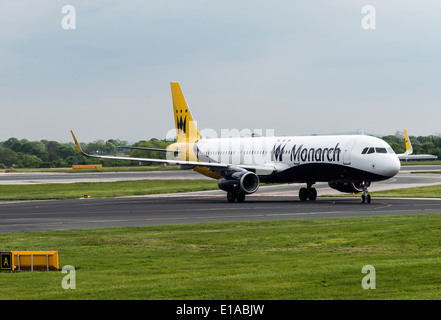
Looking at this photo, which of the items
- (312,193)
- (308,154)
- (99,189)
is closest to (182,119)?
(99,189)

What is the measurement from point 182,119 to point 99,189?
575 inches

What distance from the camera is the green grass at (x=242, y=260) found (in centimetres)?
1705

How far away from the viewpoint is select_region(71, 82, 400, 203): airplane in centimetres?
4922

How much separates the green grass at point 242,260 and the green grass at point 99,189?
33.4 meters

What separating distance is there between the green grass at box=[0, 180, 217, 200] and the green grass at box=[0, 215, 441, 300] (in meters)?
33.4

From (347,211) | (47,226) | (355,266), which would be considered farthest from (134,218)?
(355,266)

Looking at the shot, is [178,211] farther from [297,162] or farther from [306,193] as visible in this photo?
[306,193]

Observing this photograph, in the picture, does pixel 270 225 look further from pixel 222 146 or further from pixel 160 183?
pixel 160 183

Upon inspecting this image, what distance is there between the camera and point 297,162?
2092 inches

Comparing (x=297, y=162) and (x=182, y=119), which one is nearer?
(x=297, y=162)

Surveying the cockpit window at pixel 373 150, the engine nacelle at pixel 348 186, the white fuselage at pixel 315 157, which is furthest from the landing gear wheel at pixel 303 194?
the cockpit window at pixel 373 150

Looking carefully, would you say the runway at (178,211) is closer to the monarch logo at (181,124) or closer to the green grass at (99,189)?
the monarch logo at (181,124)

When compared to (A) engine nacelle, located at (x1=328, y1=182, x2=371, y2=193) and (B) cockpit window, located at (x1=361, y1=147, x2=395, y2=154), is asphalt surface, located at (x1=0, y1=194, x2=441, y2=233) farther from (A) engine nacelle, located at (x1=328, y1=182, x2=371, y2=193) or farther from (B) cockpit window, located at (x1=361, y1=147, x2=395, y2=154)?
(B) cockpit window, located at (x1=361, y1=147, x2=395, y2=154)

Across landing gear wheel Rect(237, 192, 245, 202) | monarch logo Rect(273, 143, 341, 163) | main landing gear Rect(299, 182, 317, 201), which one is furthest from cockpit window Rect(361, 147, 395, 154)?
landing gear wheel Rect(237, 192, 245, 202)
